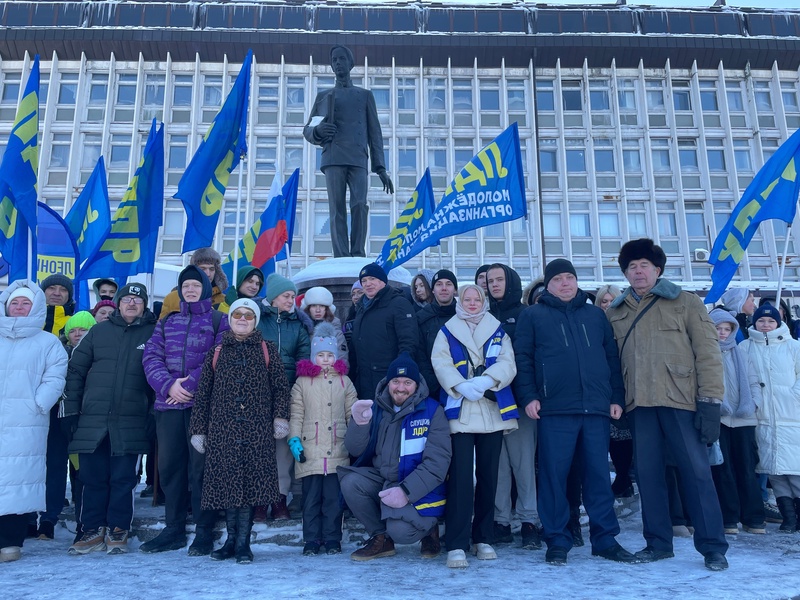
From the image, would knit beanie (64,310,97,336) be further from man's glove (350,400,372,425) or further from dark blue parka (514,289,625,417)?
dark blue parka (514,289,625,417)

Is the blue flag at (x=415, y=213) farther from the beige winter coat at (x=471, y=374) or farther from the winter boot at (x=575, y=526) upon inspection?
the winter boot at (x=575, y=526)

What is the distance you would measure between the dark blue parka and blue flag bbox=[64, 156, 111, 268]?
686 cm

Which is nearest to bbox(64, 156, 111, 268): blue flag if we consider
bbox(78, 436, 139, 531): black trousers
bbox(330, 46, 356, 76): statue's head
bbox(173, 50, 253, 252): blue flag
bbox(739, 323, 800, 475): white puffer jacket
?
bbox(173, 50, 253, 252): blue flag

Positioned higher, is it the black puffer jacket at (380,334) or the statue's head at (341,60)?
the statue's head at (341,60)

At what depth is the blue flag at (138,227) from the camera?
25.9 ft

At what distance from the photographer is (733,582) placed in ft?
12.4

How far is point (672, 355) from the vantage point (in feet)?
14.2

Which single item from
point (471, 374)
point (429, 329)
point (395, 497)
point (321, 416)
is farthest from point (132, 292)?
point (471, 374)

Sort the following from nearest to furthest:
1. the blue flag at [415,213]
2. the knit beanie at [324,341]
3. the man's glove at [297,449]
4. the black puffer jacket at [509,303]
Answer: the man's glove at [297,449] < the knit beanie at [324,341] < the black puffer jacket at [509,303] < the blue flag at [415,213]

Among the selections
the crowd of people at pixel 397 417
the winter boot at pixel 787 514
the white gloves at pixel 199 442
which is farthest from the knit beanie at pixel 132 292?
the winter boot at pixel 787 514

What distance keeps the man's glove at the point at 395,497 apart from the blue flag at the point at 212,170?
4010 mm

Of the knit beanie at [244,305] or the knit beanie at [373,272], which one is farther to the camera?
the knit beanie at [373,272]

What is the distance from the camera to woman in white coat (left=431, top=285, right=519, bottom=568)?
4.38 metres

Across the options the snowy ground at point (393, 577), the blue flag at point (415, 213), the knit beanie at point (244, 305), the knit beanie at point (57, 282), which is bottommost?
the snowy ground at point (393, 577)
